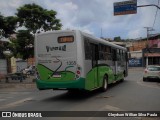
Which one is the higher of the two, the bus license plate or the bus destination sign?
the bus destination sign

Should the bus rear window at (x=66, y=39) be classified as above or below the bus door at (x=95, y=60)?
above

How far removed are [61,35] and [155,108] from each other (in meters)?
5.49

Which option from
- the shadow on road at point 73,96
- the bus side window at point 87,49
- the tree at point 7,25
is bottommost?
the shadow on road at point 73,96

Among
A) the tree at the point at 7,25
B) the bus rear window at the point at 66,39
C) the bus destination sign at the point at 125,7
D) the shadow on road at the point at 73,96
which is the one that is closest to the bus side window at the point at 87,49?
the bus rear window at the point at 66,39

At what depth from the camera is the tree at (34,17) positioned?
1102 inches

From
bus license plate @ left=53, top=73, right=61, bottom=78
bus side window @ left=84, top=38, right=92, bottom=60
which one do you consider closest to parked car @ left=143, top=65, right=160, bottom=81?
bus side window @ left=84, top=38, right=92, bottom=60

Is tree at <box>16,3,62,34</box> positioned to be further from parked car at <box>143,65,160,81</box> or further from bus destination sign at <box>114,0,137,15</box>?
parked car at <box>143,65,160,81</box>

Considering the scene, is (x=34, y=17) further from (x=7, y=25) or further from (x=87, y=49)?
(x=87, y=49)

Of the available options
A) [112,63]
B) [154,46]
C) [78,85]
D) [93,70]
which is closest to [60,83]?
[78,85]

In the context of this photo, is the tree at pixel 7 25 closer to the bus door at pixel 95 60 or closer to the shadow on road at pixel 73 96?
the shadow on road at pixel 73 96

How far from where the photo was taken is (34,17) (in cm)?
2828

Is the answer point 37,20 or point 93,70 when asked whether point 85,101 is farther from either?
point 37,20

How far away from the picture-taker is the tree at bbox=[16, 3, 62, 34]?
91.9ft

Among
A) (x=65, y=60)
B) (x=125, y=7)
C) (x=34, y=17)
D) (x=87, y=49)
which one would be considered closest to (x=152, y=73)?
(x=125, y=7)
